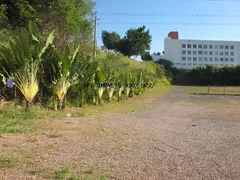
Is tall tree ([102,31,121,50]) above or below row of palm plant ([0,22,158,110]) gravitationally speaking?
above

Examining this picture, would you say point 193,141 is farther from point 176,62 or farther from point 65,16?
point 176,62

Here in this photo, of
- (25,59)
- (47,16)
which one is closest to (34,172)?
(25,59)

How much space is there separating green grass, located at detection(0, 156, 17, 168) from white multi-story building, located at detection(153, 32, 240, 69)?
9779 centimetres

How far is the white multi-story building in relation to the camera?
333 ft

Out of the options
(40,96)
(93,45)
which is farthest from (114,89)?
(93,45)

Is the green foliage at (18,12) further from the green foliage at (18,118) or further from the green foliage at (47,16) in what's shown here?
the green foliage at (18,118)

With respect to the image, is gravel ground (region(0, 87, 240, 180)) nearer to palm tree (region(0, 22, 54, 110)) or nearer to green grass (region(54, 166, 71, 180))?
green grass (region(54, 166, 71, 180))

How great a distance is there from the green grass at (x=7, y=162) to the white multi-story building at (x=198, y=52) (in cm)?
9779

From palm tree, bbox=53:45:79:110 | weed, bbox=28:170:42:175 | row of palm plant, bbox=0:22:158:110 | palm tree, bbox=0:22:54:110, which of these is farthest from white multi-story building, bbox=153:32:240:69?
weed, bbox=28:170:42:175

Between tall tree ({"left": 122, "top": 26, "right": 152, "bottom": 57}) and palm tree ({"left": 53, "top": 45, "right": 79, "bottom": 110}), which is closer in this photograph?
palm tree ({"left": 53, "top": 45, "right": 79, "bottom": 110})

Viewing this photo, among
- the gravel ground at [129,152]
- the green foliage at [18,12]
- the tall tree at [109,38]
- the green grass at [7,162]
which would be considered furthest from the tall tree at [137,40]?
the green grass at [7,162]

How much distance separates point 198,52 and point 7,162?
104 metres

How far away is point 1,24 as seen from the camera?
17594mm

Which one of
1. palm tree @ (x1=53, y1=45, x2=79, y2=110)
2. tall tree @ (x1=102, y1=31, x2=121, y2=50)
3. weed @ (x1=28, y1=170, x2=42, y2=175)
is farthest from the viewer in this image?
tall tree @ (x1=102, y1=31, x2=121, y2=50)
